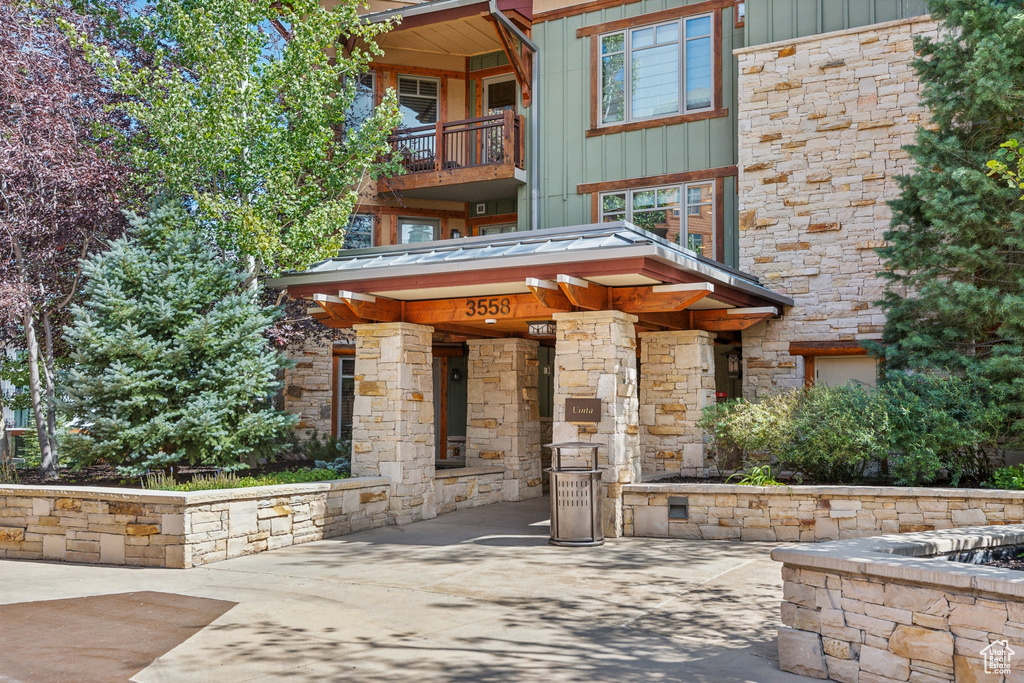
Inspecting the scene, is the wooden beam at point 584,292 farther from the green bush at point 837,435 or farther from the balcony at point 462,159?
the balcony at point 462,159

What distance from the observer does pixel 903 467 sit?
388 inches

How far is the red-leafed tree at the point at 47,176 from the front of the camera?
1105cm

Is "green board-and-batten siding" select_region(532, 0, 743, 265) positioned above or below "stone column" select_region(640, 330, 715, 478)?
above

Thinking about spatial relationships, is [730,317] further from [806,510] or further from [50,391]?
[50,391]

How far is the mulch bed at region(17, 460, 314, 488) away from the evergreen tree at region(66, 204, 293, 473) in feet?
0.97

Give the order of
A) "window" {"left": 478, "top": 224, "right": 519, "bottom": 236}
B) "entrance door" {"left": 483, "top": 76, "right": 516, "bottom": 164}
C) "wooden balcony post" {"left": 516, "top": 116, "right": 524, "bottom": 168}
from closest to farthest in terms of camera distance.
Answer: "wooden balcony post" {"left": 516, "top": 116, "right": 524, "bottom": 168} → "window" {"left": 478, "top": 224, "right": 519, "bottom": 236} → "entrance door" {"left": 483, "top": 76, "right": 516, "bottom": 164}

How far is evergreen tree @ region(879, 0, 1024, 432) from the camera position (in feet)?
33.0

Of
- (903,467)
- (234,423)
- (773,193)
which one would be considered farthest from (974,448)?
(234,423)

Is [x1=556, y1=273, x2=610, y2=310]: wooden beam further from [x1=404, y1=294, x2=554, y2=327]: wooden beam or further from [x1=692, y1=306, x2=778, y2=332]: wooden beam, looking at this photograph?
[x1=692, y1=306, x2=778, y2=332]: wooden beam

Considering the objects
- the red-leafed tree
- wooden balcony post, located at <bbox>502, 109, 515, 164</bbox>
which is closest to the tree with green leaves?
the red-leafed tree

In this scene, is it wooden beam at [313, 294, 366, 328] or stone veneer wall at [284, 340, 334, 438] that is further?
stone veneer wall at [284, 340, 334, 438]

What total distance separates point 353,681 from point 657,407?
8274 mm

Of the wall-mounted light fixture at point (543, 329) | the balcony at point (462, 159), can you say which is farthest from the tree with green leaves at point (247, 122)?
the wall-mounted light fixture at point (543, 329)

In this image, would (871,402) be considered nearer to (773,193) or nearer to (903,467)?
(903,467)
